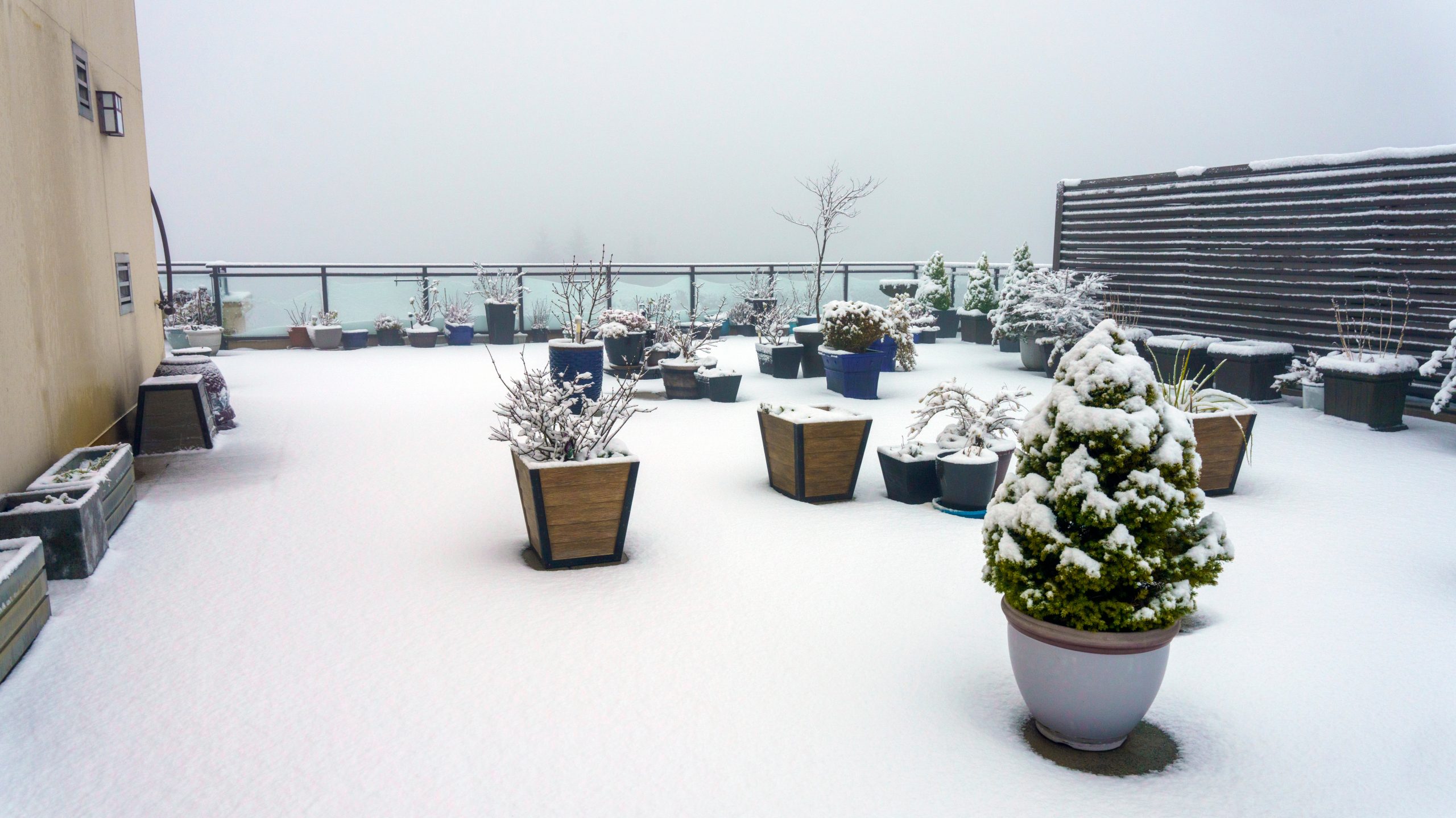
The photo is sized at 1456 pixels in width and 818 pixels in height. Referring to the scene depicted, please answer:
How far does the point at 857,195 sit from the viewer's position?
39.9 feet

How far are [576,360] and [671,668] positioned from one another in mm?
4675

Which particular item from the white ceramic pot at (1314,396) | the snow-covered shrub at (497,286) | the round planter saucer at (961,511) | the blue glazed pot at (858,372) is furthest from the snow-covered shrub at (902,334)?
the snow-covered shrub at (497,286)

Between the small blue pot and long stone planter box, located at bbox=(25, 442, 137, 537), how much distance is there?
8.03 metres

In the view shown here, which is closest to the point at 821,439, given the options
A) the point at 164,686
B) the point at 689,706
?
the point at 689,706

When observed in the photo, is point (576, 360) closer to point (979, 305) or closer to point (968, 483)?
point (968, 483)

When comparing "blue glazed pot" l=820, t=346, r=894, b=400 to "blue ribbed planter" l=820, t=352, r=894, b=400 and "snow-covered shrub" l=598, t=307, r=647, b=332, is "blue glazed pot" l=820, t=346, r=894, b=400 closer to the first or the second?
"blue ribbed planter" l=820, t=352, r=894, b=400

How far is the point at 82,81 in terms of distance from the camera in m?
5.24

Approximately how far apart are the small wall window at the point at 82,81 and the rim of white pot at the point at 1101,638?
5832mm

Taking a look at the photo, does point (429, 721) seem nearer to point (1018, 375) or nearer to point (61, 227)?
point (61, 227)

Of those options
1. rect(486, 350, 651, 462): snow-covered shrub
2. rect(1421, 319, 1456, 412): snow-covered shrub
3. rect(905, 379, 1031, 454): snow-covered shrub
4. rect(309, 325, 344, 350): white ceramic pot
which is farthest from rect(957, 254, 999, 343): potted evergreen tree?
rect(486, 350, 651, 462): snow-covered shrub

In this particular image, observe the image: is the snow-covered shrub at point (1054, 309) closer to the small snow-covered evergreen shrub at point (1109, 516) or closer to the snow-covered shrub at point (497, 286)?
the snow-covered shrub at point (497, 286)

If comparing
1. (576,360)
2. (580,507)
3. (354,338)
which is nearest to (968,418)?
(580,507)

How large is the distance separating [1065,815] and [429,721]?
1679 millimetres

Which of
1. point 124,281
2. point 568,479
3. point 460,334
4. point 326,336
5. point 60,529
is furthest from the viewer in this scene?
point 460,334
